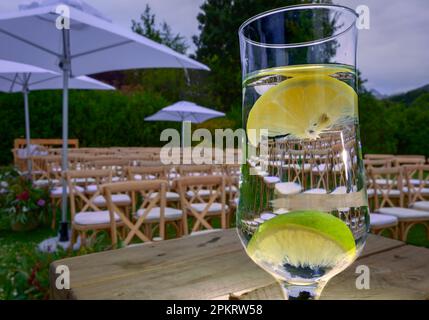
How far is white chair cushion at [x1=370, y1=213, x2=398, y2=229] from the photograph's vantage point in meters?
2.83

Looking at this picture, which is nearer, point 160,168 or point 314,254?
point 314,254

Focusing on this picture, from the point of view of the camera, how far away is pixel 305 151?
411mm

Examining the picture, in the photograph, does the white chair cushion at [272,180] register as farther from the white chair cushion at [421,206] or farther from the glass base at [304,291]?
the white chair cushion at [421,206]

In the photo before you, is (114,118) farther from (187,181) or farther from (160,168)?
(187,181)

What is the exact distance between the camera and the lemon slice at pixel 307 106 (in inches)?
15.4

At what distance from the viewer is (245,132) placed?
46cm

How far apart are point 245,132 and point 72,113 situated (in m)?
12.6

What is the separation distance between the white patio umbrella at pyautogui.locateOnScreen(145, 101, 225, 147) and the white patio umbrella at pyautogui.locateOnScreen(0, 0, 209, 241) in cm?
540

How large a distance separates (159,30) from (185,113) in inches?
506

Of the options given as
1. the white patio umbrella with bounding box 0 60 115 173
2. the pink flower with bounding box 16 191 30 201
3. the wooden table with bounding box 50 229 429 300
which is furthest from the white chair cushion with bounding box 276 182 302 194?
the white patio umbrella with bounding box 0 60 115 173

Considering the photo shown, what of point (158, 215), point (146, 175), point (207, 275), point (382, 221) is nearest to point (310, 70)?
point (207, 275)

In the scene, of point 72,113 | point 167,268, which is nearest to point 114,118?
point 72,113

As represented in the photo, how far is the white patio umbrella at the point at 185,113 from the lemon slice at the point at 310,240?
9.52 meters

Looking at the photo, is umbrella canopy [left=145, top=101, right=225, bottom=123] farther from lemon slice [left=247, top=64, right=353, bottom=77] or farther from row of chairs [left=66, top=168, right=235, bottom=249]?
lemon slice [left=247, top=64, right=353, bottom=77]
